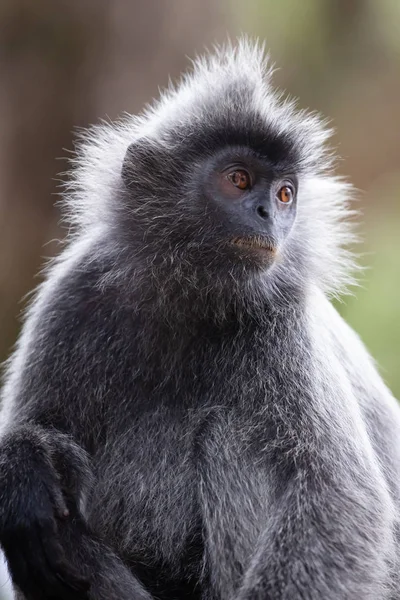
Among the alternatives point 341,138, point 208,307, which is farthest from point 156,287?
point 341,138

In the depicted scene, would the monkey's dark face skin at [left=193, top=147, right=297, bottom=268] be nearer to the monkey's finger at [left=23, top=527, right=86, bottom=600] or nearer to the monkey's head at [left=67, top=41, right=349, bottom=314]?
the monkey's head at [left=67, top=41, right=349, bottom=314]

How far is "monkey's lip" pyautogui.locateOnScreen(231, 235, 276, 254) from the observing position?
4695mm

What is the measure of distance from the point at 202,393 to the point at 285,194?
Answer: 3.29 ft

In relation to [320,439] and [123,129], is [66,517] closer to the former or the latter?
[320,439]

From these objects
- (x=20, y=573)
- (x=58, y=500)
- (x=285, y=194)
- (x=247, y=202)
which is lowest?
(x=20, y=573)

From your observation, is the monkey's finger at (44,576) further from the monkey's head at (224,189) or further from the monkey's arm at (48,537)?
the monkey's head at (224,189)

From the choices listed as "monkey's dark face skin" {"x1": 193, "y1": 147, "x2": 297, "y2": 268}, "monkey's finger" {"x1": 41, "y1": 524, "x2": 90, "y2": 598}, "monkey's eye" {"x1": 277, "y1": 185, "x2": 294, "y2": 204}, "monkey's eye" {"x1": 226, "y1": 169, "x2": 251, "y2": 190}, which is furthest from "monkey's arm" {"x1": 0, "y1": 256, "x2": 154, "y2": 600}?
"monkey's eye" {"x1": 277, "y1": 185, "x2": 294, "y2": 204}

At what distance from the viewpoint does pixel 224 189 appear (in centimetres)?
487

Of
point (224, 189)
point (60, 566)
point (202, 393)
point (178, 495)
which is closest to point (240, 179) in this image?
point (224, 189)

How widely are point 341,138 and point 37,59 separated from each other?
4.39 metres

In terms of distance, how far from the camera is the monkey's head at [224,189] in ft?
15.9

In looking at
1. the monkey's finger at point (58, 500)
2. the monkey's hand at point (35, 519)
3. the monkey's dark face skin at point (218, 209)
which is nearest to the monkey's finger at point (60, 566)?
the monkey's hand at point (35, 519)

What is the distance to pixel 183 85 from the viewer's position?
5.50 m

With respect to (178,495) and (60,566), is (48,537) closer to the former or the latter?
(60,566)
